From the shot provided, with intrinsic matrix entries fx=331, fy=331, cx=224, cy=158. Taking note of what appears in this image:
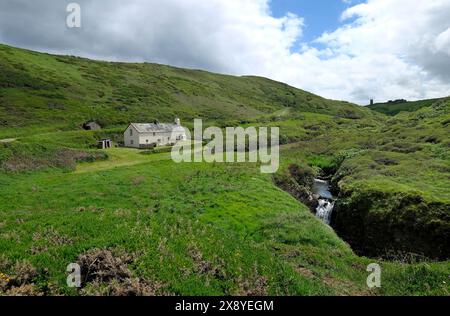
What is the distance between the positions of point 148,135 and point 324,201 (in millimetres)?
58528

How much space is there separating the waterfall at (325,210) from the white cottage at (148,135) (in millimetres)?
55614

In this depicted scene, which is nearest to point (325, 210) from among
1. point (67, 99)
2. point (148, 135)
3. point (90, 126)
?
point (148, 135)

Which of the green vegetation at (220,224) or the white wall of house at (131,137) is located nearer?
the green vegetation at (220,224)

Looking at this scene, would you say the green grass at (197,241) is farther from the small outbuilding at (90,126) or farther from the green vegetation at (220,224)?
the small outbuilding at (90,126)

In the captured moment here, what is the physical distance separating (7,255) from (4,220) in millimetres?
7623

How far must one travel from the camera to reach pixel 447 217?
26.3 m

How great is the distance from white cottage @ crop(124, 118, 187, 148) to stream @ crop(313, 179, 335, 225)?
159ft

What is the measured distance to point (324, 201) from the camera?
45000mm

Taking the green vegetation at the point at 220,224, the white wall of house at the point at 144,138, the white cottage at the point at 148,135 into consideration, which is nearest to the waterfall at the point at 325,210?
the green vegetation at the point at 220,224

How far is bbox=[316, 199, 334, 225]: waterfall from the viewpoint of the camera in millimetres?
39841

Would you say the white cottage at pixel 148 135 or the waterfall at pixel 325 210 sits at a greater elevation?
the white cottage at pixel 148 135

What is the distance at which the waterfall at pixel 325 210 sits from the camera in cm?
3984

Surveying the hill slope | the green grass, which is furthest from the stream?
the hill slope
